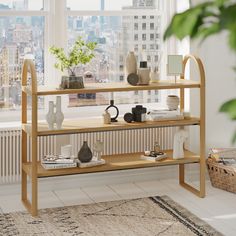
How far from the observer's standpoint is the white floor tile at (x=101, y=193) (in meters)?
3.97

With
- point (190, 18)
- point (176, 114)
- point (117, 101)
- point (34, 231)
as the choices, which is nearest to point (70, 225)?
point (34, 231)

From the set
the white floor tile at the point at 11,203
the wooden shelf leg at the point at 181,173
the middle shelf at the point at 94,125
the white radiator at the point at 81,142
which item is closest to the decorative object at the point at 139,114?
the middle shelf at the point at 94,125

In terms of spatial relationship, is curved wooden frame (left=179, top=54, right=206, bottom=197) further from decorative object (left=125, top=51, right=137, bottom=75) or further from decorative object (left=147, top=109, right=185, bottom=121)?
decorative object (left=125, top=51, right=137, bottom=75)

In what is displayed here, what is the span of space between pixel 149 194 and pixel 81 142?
657 mm

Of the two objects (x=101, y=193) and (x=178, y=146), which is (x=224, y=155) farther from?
(x=101, y=193)

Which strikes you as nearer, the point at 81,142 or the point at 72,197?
the point at 72,197

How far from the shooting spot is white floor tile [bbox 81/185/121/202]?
3.97m

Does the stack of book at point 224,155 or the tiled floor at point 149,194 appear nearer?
the tiled floor at point 149,194

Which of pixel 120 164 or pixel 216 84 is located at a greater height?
pixel 216 84

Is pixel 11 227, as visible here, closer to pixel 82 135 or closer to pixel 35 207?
pixel 35 207

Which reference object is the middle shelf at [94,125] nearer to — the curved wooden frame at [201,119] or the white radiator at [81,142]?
the curved wooden frame at [201,119]

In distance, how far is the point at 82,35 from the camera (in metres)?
4.39

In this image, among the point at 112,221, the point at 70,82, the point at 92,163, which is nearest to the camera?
the point at 112,221

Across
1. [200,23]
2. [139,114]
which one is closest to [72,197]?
[139,114]
